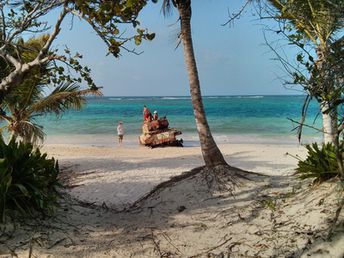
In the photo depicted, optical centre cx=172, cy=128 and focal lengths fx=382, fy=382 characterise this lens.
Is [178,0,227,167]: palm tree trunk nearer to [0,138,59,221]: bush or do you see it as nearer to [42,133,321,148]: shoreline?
[0,138,59,221]: bush

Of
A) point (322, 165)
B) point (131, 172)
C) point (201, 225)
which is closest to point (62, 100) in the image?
point (131, 172)

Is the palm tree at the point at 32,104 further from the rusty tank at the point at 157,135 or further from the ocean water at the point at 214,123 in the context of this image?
the rusty tank at the point at 157,135

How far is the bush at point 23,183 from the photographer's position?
4098mm

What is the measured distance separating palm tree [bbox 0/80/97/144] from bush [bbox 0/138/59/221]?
17.4 feet

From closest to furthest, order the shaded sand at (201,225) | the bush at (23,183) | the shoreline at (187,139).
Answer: the shaded sand at (201,225) → the bush at (23,183) → the shoreline at (187,139)

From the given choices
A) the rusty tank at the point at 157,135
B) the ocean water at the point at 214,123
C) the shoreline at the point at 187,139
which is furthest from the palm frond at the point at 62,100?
the shoreline at the point at 187,139

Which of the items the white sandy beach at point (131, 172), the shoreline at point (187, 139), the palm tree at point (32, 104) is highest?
the palm tree at point (32, 104)

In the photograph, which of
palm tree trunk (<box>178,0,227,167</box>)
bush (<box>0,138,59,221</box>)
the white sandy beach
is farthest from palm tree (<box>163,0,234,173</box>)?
bush (<box>0,138,59,221</box>)

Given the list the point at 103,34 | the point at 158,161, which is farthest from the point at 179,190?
the point at 158,161

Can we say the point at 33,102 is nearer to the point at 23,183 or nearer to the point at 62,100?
the point at 62,100

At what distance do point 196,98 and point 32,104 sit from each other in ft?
19.7

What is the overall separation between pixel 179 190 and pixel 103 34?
2.95 meters

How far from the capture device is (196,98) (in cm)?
668

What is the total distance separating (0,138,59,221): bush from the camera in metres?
4.10
